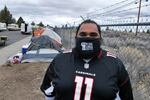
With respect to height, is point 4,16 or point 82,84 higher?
point 82,84

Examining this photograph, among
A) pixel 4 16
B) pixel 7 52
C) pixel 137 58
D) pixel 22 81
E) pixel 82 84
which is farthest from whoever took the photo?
pixel 4 16

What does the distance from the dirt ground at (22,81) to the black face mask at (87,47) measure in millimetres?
6113

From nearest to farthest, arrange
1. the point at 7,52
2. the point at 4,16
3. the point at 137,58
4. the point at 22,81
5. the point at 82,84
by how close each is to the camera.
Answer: the point at 82,84, the point at 137,58, the point at 22,81, the point at 7,52, the point at 4,16

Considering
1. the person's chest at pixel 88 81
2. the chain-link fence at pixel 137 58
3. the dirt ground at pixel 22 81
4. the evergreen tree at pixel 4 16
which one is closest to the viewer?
the person's chest at pixel 88 81

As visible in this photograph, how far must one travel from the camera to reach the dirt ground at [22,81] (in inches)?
383

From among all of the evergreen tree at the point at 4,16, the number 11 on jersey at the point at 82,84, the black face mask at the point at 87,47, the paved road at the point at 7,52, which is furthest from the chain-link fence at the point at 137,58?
the evergreen tree at the point at 4,16

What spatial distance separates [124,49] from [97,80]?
2.87 m

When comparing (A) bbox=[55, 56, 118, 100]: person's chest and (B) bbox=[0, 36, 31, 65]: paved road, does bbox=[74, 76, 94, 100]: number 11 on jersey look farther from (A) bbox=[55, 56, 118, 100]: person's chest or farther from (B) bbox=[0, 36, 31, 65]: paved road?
(B) bbox=[0, 36, 31, 65]: paved road

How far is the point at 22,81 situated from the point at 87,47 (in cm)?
845

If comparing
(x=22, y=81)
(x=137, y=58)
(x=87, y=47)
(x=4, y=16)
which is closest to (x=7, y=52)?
(x=22, y=81)

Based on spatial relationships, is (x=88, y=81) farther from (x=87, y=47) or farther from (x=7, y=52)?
(x=7, y=52)

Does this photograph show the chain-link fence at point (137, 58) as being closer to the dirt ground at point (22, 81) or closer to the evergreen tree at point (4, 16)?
the dirt ground at point (22, 81)

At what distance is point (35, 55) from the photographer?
16531 mm

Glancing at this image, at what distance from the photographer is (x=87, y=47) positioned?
352cm
